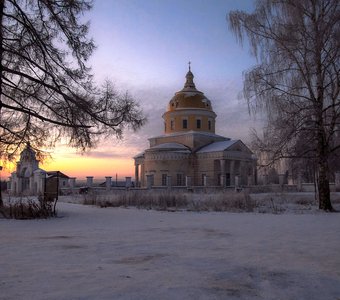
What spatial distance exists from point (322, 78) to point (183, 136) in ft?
141

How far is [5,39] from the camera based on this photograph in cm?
1411

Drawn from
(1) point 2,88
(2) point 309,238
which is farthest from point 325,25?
(1) point 2,88

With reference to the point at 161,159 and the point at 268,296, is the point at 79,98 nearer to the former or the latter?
the point at 268,296

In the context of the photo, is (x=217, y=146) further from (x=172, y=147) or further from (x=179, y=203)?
(x=179, y=203)

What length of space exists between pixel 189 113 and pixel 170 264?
56.1 meters

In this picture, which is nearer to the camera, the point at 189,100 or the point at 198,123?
the point at 198,123

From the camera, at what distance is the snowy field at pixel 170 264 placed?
4320mm

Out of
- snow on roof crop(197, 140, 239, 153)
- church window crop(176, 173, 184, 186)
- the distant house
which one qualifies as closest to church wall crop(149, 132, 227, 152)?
snow on roof crop(197, 140, 239, 153)

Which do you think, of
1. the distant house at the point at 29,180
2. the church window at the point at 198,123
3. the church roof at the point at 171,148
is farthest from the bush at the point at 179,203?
the church window at the point at 198,123

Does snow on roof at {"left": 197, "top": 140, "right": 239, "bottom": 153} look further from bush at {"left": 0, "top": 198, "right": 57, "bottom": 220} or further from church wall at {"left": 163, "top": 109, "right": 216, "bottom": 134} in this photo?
bush at {"left": 0, "top": 198, "right": 57, "bottom": 220}

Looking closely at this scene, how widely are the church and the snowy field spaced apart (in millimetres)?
43119

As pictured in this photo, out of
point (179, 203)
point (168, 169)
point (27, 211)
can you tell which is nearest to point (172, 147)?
point (168, 169)

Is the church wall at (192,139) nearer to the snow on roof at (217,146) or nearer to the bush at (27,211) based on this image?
the snow on roof at (217,146)

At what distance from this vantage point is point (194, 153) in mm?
58188
